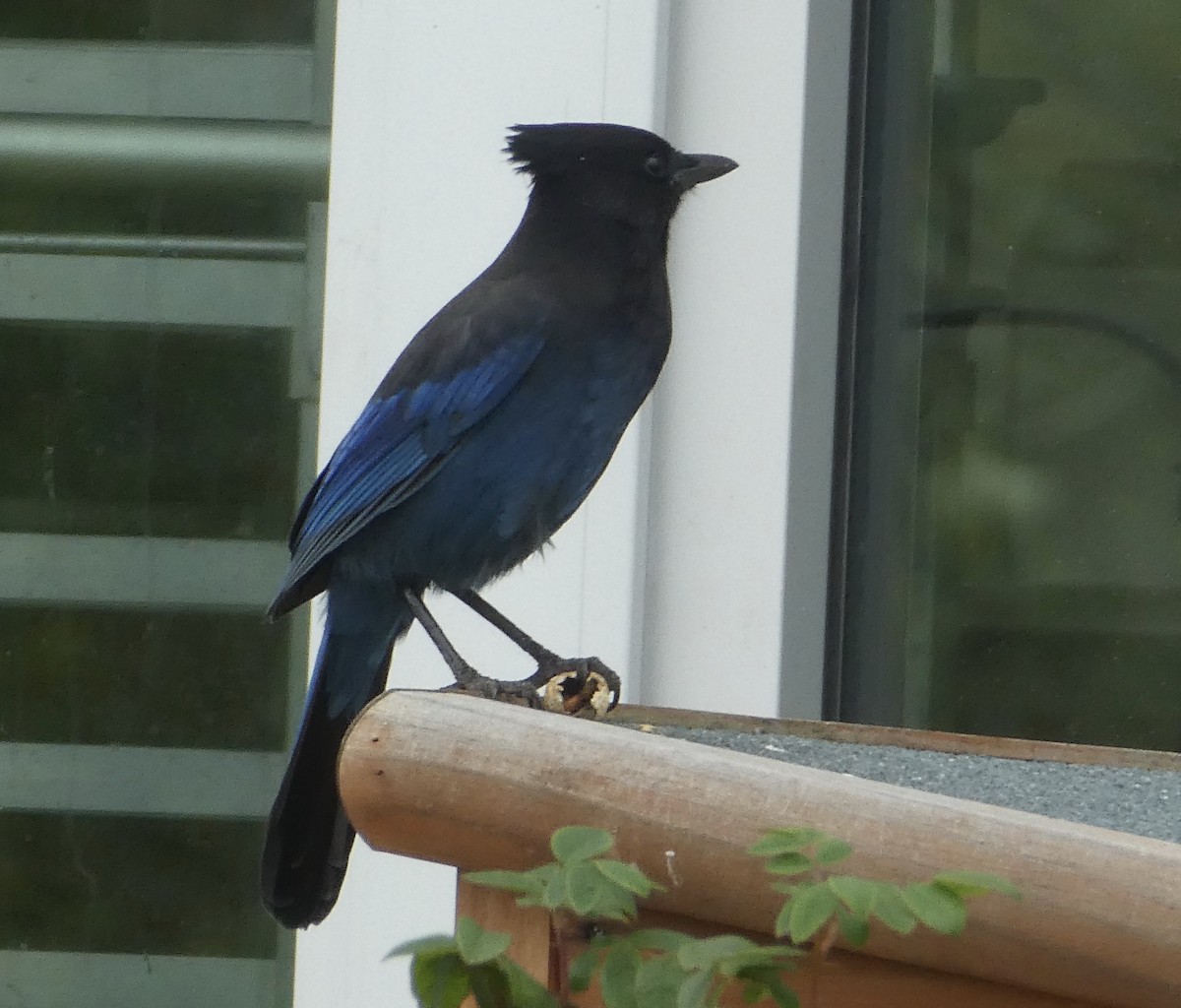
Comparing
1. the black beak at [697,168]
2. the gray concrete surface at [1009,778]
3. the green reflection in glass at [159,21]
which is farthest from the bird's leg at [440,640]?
the green reflection in glass at [159,21]

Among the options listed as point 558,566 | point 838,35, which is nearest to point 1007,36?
point 838,35

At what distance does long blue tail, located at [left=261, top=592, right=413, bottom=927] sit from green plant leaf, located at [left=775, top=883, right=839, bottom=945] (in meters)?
1.28

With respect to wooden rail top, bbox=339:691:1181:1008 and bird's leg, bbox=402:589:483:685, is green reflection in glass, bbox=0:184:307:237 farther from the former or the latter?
wooden rail top, bbox=339:691:1181:1008

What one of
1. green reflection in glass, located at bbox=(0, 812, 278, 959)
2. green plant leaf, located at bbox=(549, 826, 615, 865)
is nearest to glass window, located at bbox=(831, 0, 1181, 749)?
green reflection in glass, located at bbox=(0, 812, 278, 959)

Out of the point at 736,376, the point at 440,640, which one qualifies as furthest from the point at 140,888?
the point at 736,376

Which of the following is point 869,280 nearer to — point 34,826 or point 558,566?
point 558,566

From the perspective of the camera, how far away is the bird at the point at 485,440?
1904 mm

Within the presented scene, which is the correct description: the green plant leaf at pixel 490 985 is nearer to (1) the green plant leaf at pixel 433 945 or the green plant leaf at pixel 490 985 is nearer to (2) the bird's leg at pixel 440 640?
(1) the green plant leaf at pixel 433 945

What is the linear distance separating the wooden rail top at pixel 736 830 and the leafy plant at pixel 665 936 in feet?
0.41

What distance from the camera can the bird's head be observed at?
2.05 m

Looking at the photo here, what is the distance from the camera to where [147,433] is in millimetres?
2480

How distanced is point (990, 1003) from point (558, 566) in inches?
53.4

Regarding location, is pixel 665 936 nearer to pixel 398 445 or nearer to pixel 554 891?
pixel 554 891

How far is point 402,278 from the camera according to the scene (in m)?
2.21
